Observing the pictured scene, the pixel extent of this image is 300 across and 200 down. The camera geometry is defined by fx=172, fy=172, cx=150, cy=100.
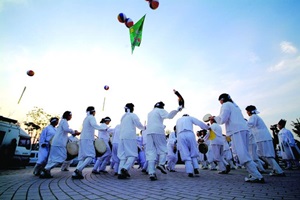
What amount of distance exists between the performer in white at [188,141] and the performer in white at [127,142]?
1533 mm

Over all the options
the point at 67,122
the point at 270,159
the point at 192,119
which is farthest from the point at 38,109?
the point at 270,159

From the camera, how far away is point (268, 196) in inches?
103

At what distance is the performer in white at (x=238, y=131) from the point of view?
13.6 ft

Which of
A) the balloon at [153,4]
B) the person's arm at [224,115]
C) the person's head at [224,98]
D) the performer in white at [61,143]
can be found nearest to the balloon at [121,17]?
the balloon at [153,4]

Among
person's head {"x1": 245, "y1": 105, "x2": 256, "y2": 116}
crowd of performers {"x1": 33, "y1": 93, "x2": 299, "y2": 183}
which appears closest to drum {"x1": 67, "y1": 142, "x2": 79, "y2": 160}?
crowd of performers {"x1": 33, "y1": 93, "x2": 299, "y2": 183}

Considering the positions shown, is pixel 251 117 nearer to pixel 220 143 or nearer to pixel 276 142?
pixel 220 143

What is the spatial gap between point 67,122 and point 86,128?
84 centimetres

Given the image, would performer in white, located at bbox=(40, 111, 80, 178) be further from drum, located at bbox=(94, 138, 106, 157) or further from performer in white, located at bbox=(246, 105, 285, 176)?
performer in white, located at bbox=(246, 105, 285, 176)

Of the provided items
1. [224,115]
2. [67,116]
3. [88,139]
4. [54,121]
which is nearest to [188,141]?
[224,115]

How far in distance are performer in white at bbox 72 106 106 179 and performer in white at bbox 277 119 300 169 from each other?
833cm

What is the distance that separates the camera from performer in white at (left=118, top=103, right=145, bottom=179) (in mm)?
5000

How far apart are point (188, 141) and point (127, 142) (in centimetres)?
211

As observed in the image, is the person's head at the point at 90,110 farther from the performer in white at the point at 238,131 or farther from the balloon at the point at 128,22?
the balloon at the point at 128,22

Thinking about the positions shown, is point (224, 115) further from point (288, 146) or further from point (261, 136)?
point (288, 146)
